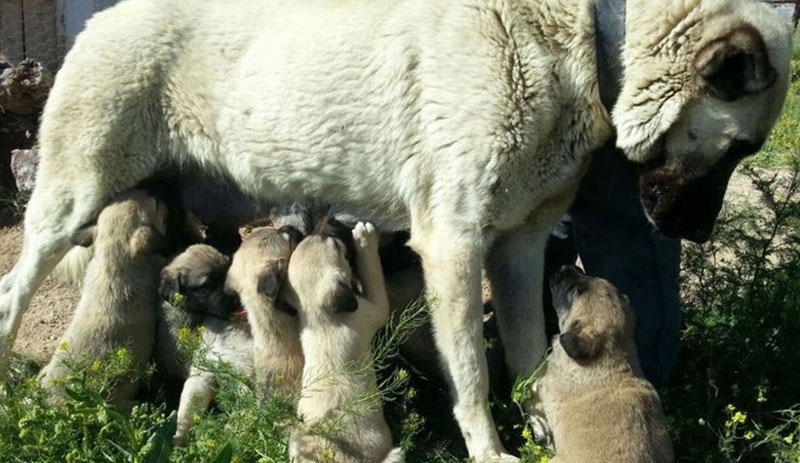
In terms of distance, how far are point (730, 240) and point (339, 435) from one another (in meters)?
2.41

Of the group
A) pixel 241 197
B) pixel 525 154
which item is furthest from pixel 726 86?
pixel 241 197

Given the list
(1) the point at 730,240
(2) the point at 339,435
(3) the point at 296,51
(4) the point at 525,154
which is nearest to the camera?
(2) the point at 339,435

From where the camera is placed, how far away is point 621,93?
167 inches

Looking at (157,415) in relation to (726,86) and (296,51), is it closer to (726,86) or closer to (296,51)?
(296,51)

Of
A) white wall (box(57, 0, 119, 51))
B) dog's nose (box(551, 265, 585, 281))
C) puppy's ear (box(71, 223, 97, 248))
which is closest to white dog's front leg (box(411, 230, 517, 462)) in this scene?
dog's nose (box(551, 265, 585, 281))

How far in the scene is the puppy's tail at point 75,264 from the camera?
5332 mm

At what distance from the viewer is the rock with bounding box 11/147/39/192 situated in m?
6.70

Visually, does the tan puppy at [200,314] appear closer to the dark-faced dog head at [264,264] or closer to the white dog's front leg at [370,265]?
the dark-faced dog head at [264,264]

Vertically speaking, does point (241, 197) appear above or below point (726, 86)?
below

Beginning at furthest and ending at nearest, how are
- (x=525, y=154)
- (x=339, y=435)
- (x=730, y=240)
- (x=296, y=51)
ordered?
(x=730, y=240) → (x=296, y=51) → (x=525, y=154) → (x=339, y=435)

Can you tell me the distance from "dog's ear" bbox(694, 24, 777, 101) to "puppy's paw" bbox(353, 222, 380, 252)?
5.03 feet

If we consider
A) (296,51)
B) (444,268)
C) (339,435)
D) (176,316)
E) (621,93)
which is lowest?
(176,316)

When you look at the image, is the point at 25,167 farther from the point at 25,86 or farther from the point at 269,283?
the point at 269,283

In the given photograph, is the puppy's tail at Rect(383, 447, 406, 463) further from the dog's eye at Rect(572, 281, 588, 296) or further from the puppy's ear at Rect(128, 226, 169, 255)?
the puppy's ear at Rect(128, 226, 169, 255)
